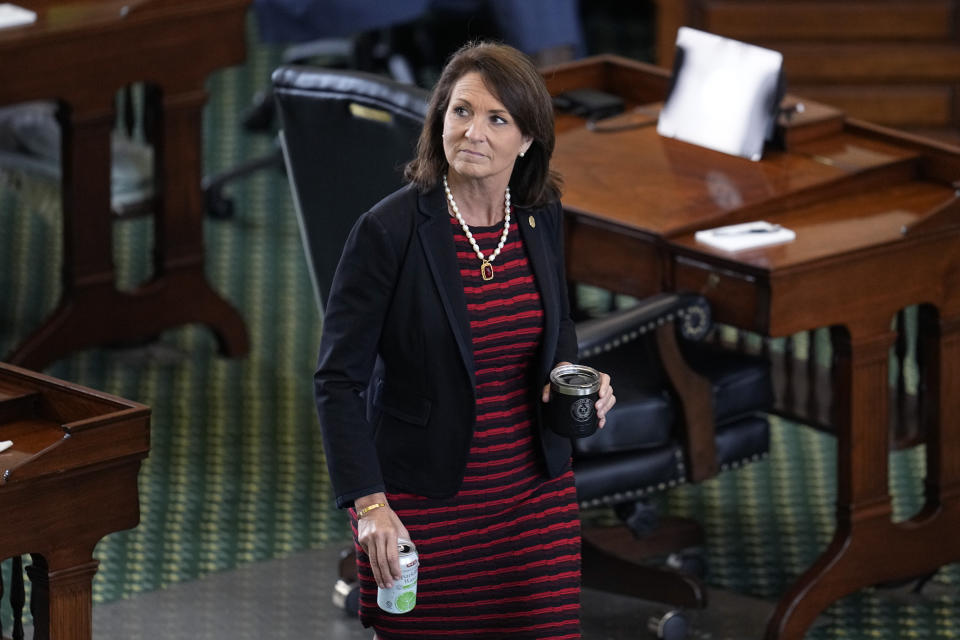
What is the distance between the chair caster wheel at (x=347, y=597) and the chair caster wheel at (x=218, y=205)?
8.92 feet

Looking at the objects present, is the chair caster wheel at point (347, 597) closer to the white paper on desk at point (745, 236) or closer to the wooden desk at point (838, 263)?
the wooden desk at point (838, 263)

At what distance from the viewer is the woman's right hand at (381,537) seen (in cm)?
262

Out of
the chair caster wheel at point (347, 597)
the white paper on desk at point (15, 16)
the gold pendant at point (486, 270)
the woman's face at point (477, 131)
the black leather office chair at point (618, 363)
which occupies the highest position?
the woman's face at point (477, 131)

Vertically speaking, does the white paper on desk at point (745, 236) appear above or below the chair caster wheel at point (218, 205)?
above

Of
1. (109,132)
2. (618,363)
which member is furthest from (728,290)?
(109,132)

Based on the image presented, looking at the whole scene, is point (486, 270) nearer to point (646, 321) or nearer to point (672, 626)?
point (646, 321)

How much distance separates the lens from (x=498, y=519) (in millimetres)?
2846

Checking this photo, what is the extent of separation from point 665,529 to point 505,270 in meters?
1.50

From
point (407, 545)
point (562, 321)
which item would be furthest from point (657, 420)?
point (407, 545)

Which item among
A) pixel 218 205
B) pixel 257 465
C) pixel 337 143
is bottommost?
pixel 257 465

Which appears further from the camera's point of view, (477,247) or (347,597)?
(347,597)

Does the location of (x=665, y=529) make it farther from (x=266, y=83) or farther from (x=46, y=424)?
(x=266, y=83)

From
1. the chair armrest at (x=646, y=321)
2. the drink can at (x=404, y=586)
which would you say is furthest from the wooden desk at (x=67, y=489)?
the chair armrest at (x=646, y=321)

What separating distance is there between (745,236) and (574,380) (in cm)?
104
